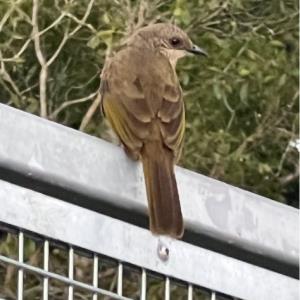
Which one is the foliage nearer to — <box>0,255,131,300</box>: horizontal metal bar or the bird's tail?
the bird's tail

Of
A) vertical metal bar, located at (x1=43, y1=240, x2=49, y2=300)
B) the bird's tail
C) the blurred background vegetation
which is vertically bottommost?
the blurred background vegetation

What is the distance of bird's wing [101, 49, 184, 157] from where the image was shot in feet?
A: 12.5

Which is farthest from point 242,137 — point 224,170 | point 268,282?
point 268,282

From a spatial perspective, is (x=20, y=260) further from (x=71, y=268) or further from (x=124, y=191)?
(x=124, y=191)

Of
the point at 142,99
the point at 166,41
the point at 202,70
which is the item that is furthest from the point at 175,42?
the point at 202,70

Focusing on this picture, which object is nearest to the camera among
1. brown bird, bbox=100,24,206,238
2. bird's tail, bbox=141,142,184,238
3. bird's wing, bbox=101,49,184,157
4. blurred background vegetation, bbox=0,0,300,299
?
bird's tail, bbox=141,142,184,238


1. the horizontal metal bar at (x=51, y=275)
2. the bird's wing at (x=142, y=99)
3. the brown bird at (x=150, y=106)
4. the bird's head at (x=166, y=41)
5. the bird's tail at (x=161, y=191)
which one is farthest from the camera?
the bird's head at (x=166, y=41)

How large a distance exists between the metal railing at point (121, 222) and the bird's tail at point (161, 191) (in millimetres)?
57

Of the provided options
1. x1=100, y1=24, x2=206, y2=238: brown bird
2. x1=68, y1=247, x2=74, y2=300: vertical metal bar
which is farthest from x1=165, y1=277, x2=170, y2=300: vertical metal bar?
x1=100, y1=24, x2=206, y2=238: brown bird

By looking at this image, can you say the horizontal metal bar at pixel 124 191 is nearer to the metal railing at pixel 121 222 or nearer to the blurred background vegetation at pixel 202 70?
the metal railing at pixel 121 222

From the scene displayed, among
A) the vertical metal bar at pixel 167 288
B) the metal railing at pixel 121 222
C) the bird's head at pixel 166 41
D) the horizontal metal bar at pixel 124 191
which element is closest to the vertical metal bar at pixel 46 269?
the metal railing at pixel 121 222

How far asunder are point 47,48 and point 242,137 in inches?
44.9

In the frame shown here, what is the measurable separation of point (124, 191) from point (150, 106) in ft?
5.77

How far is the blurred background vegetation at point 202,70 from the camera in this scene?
22.5 ft
